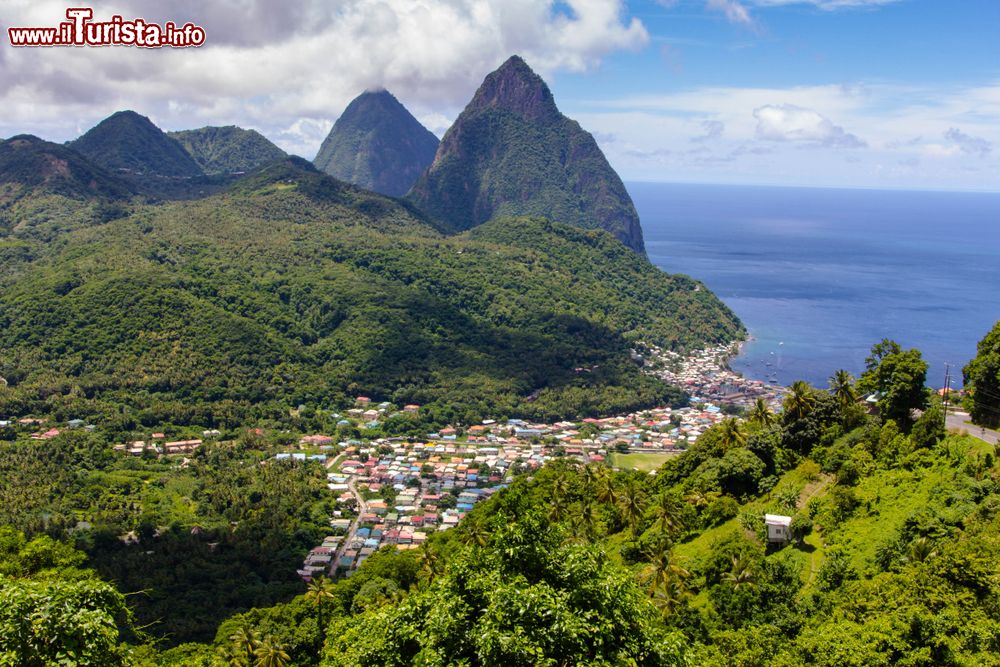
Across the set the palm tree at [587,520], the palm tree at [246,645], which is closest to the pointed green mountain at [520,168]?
the palm tree at [587,520]

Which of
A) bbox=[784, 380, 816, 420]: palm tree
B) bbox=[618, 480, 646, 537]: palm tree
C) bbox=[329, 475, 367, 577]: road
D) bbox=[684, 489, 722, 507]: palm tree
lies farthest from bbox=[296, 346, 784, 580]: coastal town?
bbox=[784, 380, 816, 420]: palm tree

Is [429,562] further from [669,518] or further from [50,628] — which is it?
[50,628]

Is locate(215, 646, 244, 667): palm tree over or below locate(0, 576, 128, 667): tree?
below

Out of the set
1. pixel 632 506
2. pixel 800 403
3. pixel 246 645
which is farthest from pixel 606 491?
pixel 246 645

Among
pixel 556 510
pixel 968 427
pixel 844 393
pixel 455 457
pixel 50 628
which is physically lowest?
pixel 455 457

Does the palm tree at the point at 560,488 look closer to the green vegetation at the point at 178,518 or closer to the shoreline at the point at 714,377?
the green vegetation at the point at 178,518

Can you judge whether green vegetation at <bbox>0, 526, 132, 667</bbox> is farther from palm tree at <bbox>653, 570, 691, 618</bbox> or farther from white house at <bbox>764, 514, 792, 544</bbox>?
white house at <bbox>764, 514, 792, 544</bbox>
